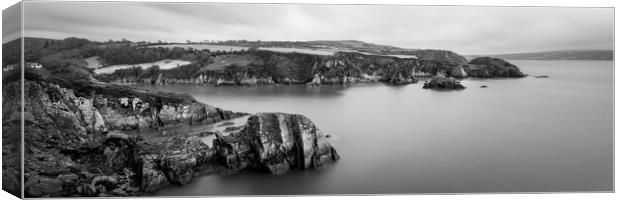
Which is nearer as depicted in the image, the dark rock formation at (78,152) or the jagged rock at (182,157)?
the dark rock formation at (78,152)

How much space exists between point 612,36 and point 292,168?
5.62 metres

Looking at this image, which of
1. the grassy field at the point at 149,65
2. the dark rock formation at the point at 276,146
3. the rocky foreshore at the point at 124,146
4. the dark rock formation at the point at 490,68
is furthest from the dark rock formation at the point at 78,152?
the dark rock formation at the point at 490,68

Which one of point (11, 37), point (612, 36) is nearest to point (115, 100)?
point (11, 37)

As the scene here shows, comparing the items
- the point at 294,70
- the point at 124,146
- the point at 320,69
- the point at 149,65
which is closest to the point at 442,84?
the point at 320,69

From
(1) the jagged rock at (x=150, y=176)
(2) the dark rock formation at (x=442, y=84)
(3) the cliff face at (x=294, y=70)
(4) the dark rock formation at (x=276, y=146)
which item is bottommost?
(1) the jagged rock at (x=150, y=176)

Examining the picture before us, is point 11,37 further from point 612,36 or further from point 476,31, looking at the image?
point 612,36

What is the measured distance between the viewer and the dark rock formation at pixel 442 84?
28.7ft

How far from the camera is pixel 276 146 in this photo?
25.7 ft

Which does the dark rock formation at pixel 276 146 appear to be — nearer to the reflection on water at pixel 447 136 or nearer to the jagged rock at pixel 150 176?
the reflection on water at pixel 447 136

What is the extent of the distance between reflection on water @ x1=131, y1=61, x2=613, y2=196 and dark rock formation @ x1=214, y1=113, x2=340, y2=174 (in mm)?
171

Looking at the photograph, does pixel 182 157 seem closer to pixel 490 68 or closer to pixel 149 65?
pixel 149 65

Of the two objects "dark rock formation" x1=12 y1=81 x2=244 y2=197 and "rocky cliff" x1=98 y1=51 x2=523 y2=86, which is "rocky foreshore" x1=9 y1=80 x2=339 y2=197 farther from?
"rocky cliff" x1=98 y1=51 x2=523 y2=86

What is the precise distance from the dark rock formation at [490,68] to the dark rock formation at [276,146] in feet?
→ 10.2

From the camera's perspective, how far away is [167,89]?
27.7ft
